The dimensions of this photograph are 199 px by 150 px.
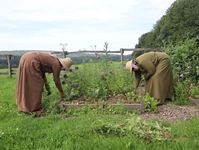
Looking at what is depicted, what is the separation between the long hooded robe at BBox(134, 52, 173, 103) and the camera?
1152cm

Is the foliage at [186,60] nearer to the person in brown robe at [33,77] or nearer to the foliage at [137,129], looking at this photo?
the person in brown robe at [33,77]

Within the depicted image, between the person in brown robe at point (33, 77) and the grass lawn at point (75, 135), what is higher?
the person in brown robe at point (33, 77)

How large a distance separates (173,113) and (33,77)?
3.15 metres

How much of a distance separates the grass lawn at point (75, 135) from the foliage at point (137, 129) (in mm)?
108

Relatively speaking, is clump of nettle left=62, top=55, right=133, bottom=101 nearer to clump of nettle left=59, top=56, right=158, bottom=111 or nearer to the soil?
clump of nettle left=59, top=56, right=158, bottom=111

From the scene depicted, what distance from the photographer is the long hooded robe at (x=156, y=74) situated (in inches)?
453

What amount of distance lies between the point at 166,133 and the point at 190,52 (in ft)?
25.0

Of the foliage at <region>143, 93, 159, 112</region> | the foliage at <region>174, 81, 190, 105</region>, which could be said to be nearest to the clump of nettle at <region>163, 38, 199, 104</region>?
the foliage at <region>174, 81, 190, 105</region>

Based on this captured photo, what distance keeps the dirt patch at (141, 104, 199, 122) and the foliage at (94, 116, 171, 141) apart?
1321 millimetres

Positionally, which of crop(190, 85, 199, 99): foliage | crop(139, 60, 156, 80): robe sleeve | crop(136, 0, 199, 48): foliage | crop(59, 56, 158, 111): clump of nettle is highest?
crop(136, 0, 199, 48): foliage

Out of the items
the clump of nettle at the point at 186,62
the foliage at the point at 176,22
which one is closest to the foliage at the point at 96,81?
the clump of nettle at the point at 186,62

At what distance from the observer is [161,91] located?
450 inches

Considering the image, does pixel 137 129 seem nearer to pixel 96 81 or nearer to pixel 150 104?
pixel 150 104

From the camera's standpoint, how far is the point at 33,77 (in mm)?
10695
